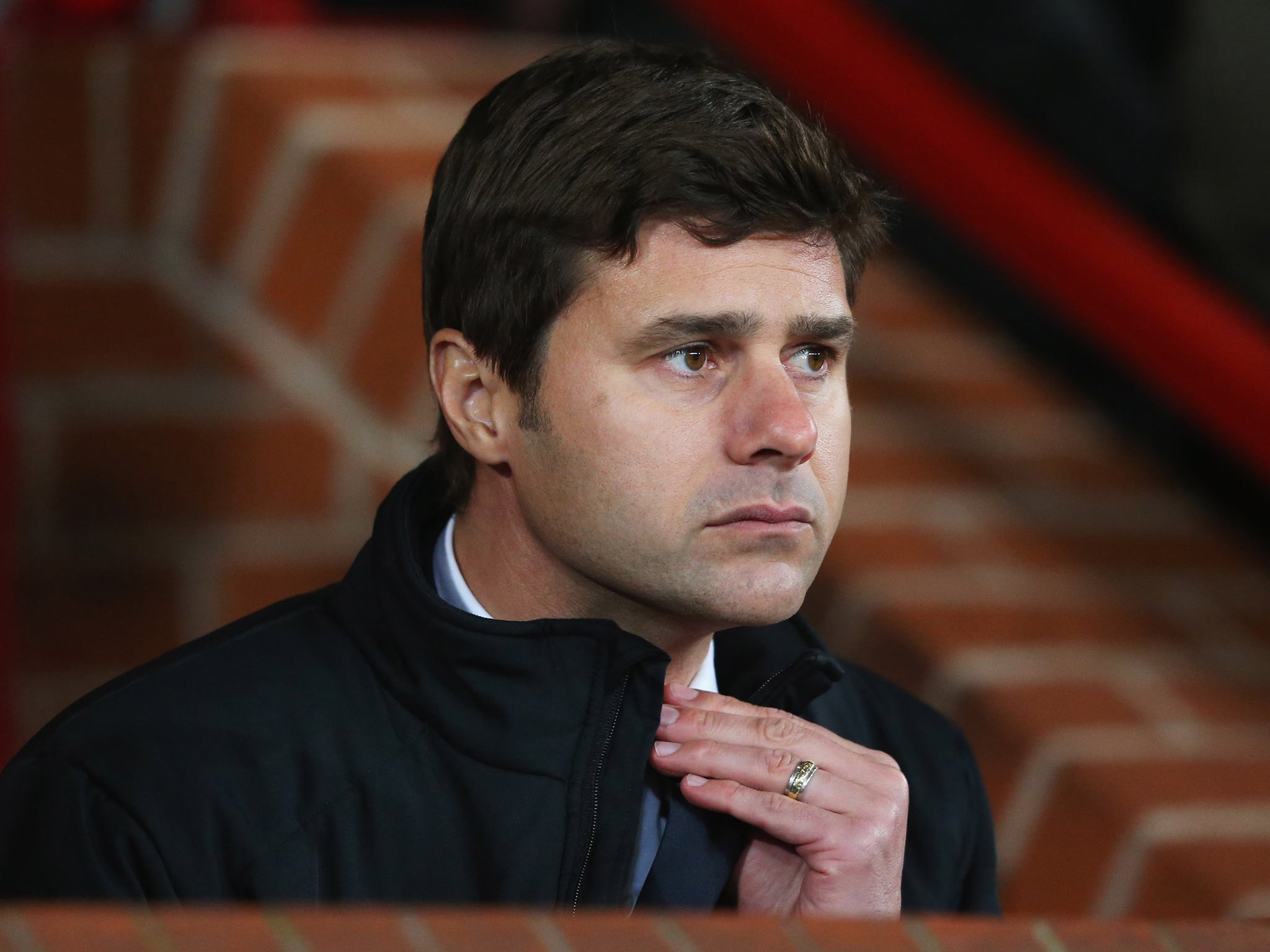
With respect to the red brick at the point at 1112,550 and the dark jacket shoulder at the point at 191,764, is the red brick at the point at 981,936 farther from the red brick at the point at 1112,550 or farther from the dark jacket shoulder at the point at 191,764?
the red brick at the point at 1112,550

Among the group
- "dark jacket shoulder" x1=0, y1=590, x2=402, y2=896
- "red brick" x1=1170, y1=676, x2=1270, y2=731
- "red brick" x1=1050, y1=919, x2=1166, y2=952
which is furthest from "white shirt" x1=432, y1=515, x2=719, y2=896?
"red brick" x1=1170, y1=676, x2=1270, y2=731

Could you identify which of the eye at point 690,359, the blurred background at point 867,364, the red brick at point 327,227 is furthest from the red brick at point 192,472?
the eye at point 690,359

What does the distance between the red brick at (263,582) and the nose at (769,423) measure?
776 mm

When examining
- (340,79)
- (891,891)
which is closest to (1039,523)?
(891,891)

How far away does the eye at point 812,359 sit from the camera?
1156mm

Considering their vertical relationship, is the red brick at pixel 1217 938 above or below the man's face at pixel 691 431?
below

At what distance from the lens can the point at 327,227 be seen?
1631 mm

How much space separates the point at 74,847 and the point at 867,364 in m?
1.16

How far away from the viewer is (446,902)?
1.06 meters

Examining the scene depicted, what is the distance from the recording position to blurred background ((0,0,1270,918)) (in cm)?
160

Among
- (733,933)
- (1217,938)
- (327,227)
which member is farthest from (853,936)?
(327,227)

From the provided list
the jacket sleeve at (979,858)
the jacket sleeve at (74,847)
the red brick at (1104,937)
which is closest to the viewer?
the red brick at (1104,937)

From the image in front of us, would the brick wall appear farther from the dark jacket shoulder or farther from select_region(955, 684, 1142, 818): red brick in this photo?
select_region(955, 684, 1142, 818): red brick

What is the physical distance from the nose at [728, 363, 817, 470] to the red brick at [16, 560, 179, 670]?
88 cm
